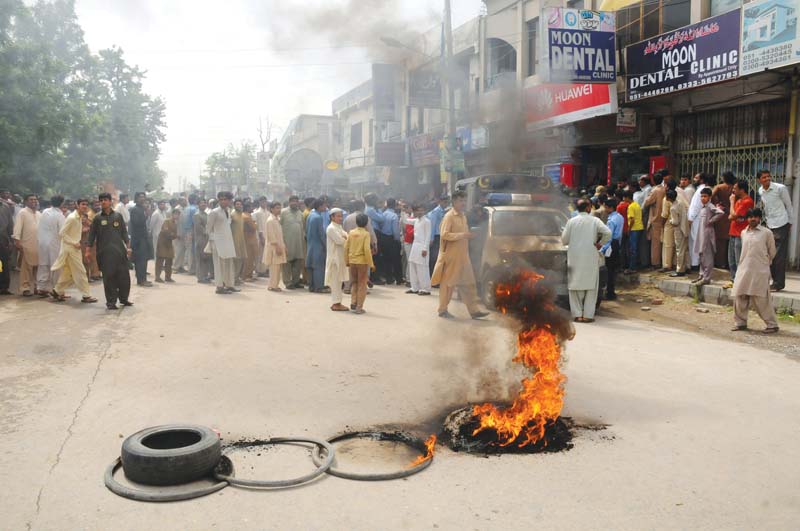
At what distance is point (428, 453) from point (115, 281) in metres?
7.36

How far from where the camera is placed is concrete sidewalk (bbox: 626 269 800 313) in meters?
9.63

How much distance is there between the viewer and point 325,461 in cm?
408

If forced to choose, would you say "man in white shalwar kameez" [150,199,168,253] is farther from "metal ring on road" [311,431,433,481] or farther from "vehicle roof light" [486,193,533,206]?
"metal ring on road" [311,431,433,481]

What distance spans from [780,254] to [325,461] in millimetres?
8944

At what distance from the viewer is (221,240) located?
479 inches

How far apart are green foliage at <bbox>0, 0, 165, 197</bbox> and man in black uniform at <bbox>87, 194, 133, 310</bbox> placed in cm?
1079

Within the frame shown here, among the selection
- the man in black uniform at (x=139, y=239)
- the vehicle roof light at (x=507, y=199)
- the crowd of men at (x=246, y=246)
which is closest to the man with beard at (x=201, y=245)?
the crowd of men at (x=246, y=246)

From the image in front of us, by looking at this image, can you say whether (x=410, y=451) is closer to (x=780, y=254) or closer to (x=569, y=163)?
(x=780, y=254)

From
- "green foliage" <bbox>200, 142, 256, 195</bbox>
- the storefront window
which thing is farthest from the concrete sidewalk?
"green foliage" <bbox>200, 142, 256, 195</bbox>

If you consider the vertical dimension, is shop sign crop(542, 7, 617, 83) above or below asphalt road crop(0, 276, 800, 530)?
above

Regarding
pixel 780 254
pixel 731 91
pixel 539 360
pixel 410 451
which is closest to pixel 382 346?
pixel 539 360

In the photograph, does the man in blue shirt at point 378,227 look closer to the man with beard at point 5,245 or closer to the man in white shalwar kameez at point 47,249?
the man in white shalwar kameez at point 47,249

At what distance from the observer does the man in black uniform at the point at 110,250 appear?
992cm

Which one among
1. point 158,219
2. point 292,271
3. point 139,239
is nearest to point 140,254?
point 139,239
